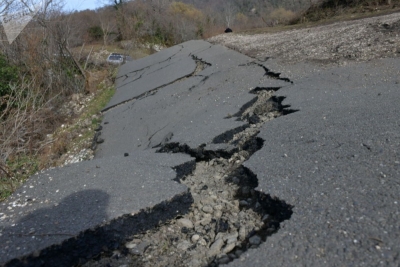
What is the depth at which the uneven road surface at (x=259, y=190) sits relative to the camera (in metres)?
2.32

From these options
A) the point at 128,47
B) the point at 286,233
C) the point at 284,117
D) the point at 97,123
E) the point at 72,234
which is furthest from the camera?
the point at 128,47

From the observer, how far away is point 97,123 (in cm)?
821

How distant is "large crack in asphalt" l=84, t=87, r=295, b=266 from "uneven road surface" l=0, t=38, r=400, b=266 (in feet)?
0.04

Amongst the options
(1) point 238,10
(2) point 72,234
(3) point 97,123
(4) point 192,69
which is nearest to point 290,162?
(2) point 72,234

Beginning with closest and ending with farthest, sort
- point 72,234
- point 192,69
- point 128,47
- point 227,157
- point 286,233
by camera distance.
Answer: point 286,233 < point 72,234 < point 227,157 < point 192,69 < point 128,47

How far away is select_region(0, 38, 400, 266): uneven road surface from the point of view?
2320mm

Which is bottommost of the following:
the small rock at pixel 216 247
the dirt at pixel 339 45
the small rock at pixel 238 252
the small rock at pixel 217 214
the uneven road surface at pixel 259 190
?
the small rock at pixel 217 214

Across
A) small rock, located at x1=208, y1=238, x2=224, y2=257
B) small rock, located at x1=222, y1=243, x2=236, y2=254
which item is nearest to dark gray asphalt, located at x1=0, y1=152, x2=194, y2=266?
small rock, located at x1=208, y1=238, x2=224, y2=257

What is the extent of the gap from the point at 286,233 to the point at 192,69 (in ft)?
25.3

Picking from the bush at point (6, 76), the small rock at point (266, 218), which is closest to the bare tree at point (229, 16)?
the bush at point (6, 76)

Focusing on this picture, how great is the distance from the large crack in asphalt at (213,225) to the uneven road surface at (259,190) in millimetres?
14

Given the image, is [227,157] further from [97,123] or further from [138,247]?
[97,123]

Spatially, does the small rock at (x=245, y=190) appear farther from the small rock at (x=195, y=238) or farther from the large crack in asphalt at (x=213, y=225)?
the small rock at (x=195, y=238)

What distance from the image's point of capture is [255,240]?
2.55 meters
